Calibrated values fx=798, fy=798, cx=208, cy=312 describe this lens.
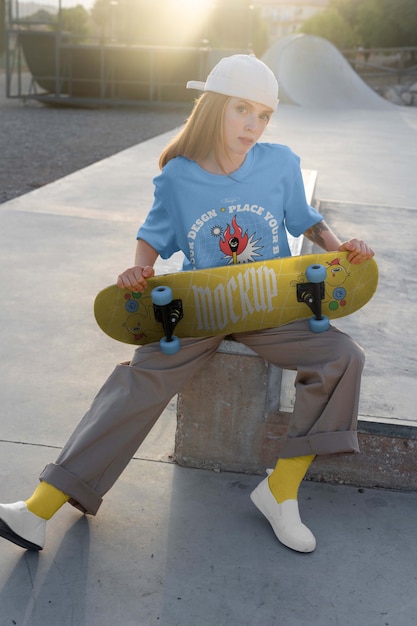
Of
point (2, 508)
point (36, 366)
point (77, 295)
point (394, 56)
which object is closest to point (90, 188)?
point (77, 295)

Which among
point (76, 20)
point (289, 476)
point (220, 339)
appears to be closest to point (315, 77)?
point (220, 339)

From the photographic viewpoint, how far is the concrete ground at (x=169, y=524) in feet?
6.14

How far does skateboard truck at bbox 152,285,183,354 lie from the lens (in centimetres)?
215

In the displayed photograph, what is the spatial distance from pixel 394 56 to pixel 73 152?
3115 cm

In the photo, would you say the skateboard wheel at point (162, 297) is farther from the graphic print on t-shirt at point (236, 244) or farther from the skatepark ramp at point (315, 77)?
the skatepark ramp at point (315, 77)

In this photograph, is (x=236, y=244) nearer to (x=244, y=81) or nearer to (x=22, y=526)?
(x=244, y=81)

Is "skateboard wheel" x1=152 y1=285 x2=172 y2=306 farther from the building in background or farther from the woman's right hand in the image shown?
the building in background

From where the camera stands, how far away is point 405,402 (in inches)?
102

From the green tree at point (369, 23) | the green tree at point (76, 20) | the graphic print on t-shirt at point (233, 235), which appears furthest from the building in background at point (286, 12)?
the graphic print on t-shirt at point (233, 235)

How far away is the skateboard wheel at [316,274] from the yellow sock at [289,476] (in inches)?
19.0

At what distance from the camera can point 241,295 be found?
7.58 feet

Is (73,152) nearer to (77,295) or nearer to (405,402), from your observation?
(77,295)

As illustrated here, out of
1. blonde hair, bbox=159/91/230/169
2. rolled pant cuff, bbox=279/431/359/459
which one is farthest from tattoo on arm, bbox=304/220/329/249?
rolled pant cuff, bbox=279/431/359/459

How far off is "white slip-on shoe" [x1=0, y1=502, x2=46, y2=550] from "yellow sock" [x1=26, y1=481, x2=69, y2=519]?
1cm
